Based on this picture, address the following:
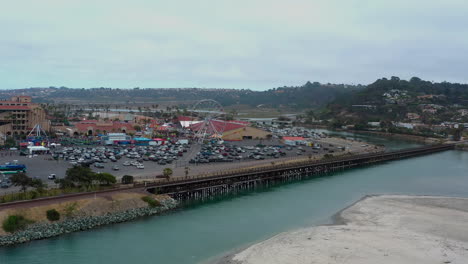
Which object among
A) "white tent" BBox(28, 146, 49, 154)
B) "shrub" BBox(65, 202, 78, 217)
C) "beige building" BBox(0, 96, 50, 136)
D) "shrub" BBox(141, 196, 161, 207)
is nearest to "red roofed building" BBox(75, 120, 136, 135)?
"beige building" BBox(0, 96, 50, 136)

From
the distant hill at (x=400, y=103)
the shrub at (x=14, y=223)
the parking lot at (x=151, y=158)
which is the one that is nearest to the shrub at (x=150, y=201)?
the parking lot at (x=151, y=158)

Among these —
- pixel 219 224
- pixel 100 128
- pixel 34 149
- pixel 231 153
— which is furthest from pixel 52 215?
pixel 100 128

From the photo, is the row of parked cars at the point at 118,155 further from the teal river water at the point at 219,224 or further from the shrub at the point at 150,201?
the teal river water at the point at 219,224

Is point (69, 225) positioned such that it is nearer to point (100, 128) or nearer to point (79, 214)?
point (79, 214)

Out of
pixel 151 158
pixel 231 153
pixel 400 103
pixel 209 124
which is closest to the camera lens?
pixel 151 158

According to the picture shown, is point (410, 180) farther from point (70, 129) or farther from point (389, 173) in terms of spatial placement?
point (70, 129)

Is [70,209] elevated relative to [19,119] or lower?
lower
